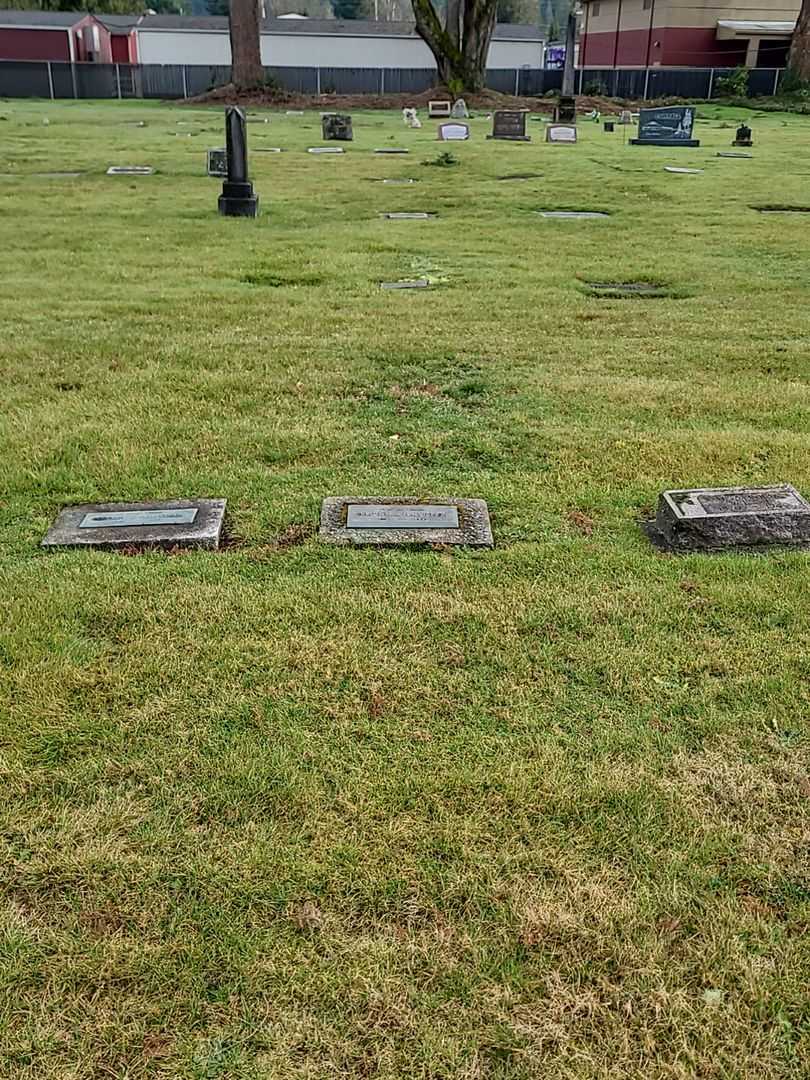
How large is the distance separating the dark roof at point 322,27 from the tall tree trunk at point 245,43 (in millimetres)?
18031

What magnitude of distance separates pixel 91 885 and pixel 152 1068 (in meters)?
0.47

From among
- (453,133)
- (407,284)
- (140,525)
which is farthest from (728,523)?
(453,133)

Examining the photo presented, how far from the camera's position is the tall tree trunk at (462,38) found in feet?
104

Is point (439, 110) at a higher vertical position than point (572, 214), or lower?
higher

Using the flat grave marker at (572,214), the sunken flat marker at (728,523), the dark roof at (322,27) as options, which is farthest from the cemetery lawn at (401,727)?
the dark roof at (322,27)

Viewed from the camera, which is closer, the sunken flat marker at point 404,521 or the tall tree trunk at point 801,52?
the sunken flat marker at point 404,521

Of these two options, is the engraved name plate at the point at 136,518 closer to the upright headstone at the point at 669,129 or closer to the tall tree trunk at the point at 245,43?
the upright headstone at the point at 669,129

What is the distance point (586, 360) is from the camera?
5.82 metres

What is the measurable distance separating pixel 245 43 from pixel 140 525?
110 ft

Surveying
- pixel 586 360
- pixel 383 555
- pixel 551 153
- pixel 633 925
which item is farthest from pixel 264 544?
pixel 551 153

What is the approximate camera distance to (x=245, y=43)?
31953 mm

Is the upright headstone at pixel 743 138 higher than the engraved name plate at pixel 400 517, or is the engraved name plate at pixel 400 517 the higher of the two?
the upright headstone at pixel 743 138

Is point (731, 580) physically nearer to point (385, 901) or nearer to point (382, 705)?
point (382, 705)

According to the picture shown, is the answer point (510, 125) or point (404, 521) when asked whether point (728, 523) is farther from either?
point (510, 125)
